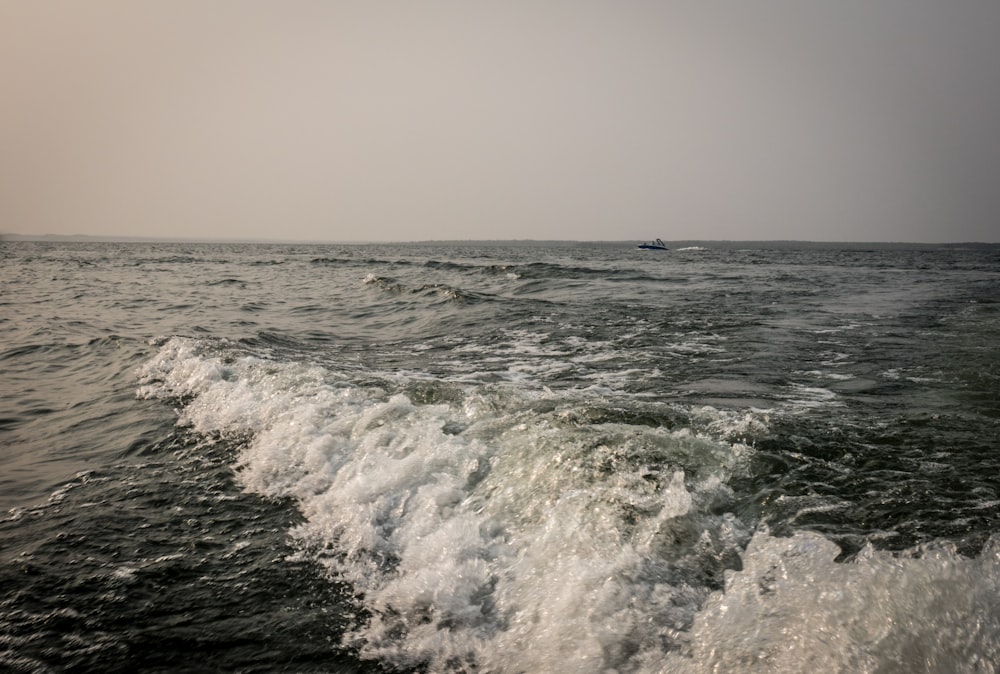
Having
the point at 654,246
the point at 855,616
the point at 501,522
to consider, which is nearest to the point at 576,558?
the point at 501,522

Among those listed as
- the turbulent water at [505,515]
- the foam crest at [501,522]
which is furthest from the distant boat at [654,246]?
the foam crest at [501,522]

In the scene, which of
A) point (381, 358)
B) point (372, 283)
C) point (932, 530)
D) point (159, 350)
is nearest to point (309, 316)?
point (159, 350)

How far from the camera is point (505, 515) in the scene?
12.8ft

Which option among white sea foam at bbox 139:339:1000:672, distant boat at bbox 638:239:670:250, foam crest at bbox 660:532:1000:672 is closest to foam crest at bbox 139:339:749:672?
white sea foam at bbox 139:339:1000:672

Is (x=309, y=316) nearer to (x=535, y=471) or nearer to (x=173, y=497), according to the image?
(x=173, y=497)

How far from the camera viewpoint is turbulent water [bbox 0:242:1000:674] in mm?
2730

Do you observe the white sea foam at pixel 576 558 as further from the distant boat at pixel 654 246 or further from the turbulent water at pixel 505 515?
the distant boat at pixel 654 246

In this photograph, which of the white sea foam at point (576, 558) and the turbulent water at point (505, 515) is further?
the turbulent water at point (505, 515)

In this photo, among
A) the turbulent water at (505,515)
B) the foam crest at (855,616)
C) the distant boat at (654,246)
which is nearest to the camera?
the foam crest at (855,616)

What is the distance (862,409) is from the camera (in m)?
6.00

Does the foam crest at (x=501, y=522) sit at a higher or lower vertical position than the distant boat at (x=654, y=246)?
lower

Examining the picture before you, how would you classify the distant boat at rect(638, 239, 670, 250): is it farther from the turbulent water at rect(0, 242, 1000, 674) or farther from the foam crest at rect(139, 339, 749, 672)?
the foam crest at rect(139, 339, 749, 672)

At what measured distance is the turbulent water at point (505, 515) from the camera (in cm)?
273

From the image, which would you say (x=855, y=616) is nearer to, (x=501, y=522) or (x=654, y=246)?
(x=501, y=522)
